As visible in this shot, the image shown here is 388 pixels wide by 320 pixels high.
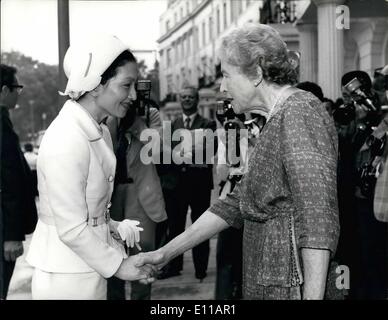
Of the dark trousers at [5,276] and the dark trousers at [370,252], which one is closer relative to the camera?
the dark trousers at [5,276]

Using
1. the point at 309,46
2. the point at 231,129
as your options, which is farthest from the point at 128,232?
the point at 309,46

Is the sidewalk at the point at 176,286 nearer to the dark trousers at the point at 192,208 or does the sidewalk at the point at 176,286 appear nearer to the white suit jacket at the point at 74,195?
the dark trousers at the point at 192,208

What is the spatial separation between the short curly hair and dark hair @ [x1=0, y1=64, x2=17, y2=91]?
2.30 metres

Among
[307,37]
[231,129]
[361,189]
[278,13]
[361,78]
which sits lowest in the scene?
[361,189]

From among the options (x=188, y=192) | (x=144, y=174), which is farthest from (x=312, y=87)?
(x=188, y=192)

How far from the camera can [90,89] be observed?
6.38 feet

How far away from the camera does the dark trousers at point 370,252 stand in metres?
4.24

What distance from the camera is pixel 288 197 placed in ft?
6.02

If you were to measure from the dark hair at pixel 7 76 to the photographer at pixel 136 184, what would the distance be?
0.76 m

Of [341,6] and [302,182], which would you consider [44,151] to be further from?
[341,6]

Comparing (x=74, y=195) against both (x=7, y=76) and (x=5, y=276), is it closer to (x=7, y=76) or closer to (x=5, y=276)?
(x=5, y=276)

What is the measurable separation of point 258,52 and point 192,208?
136 inches

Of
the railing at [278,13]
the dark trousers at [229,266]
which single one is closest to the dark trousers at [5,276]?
the dark trousers at [229,266]

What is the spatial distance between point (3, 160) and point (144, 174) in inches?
36.8
